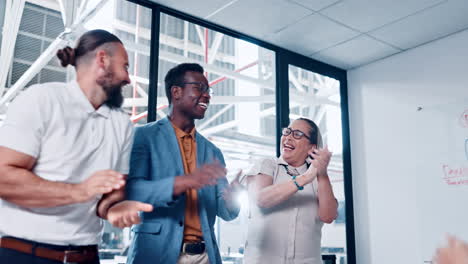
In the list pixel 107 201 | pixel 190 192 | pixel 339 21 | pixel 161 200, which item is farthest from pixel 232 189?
pixel 339 21

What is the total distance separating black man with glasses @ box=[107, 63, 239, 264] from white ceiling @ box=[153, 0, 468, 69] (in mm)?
1312

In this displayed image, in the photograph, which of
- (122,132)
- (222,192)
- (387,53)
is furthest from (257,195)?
(387,53)

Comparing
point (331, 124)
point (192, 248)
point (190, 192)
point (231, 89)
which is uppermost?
point (231, 89)

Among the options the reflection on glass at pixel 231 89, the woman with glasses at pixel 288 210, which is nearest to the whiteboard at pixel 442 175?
the reflection on glass at pixel 231 89

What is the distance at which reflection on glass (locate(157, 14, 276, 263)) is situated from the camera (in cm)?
479

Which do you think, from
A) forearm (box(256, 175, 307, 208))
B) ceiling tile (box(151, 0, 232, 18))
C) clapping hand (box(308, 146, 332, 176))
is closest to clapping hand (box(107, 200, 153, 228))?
forearm (box(256, 175, 307, 208))

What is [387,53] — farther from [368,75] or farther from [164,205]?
[164,205]

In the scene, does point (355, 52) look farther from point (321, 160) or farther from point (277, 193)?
point (277, 193)

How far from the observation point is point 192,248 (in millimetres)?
1854

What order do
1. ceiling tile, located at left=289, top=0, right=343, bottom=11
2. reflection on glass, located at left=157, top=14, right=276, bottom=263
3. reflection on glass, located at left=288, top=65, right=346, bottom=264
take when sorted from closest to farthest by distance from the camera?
1. ceiling tile, located at left=289, top=0, right=343, bottom=11
2. reflection on glass, located at left=288, top=65, right=346, bottom=264
3. reflection on glass, located at left=157, top=14, right=276, bottom=263

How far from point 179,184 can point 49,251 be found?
1.67ft

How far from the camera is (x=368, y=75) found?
4.31 meters

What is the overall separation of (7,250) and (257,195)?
134 cm

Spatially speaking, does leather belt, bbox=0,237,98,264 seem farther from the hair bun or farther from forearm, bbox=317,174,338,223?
forearm, bbox=317,174,338,223
